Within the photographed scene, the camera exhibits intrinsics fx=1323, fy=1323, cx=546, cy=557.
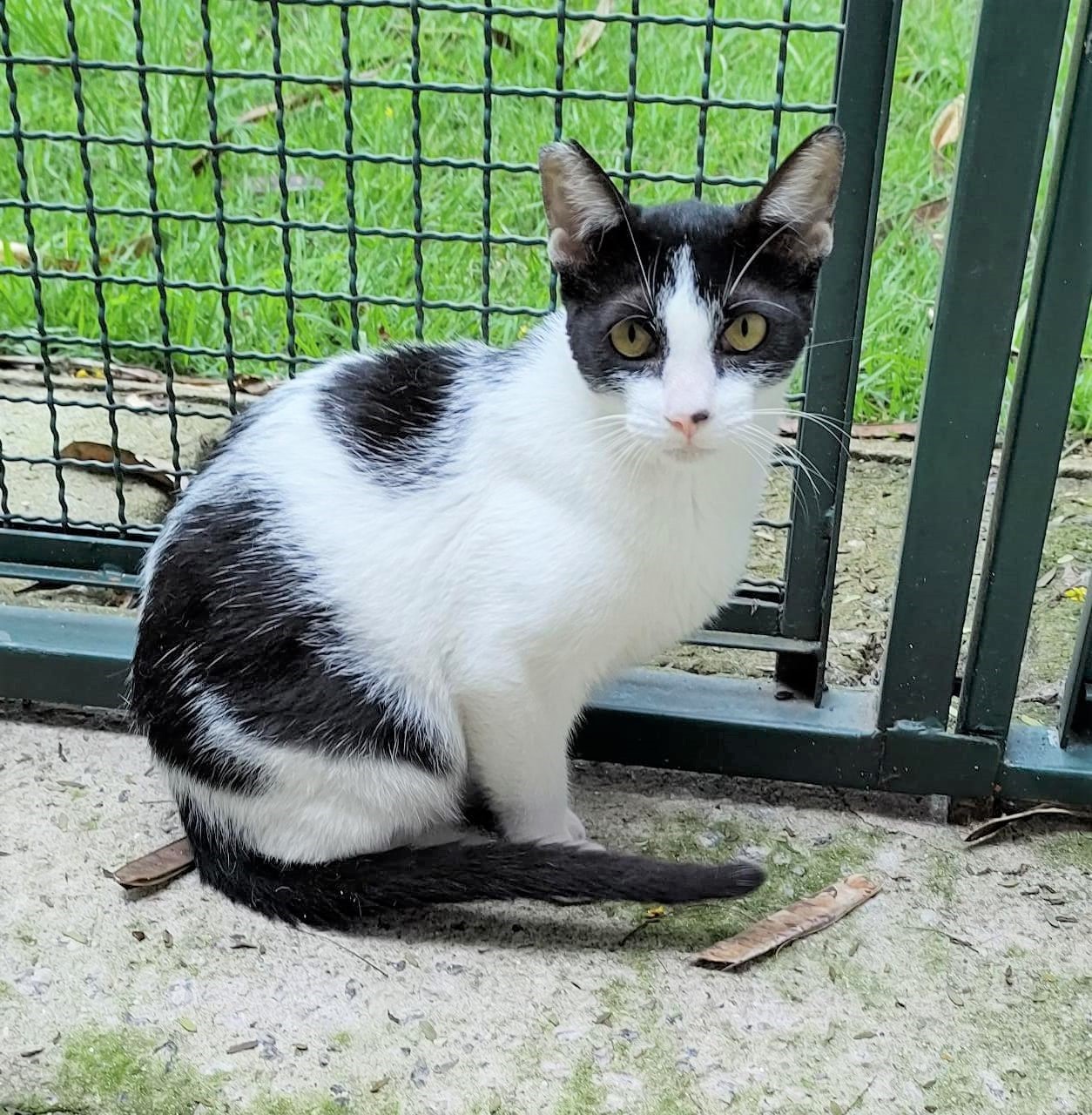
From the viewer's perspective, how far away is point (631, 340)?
4.21 feet

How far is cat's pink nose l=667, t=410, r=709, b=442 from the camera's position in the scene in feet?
4.04

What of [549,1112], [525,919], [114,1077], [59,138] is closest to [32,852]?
[114,1077]

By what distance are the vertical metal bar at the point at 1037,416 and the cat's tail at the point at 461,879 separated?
16.6 inches

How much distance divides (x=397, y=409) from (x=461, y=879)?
53 centimetres

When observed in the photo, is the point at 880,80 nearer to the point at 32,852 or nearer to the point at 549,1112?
the point at 549,1112

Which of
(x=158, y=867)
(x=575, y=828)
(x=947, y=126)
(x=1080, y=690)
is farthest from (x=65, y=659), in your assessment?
(x=947, y=126)

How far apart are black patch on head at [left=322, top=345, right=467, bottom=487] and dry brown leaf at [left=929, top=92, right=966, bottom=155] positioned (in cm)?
166

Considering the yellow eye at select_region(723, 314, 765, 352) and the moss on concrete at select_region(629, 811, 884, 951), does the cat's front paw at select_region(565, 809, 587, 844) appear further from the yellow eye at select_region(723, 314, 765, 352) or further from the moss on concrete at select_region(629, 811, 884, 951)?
the yellow eye at select_region(723, 314, 765, 352)

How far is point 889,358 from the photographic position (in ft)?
7.91

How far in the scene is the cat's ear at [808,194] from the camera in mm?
1218

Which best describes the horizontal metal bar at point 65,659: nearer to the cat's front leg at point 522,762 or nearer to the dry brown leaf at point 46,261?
the cat's front leg at point 522,762

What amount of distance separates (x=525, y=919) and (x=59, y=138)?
1106mm

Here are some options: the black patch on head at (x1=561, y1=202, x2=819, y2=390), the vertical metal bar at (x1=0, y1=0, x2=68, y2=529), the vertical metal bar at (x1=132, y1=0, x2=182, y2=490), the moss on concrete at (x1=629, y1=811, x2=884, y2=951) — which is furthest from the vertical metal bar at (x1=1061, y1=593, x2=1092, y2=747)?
the vertical metal bar at (x1=0, y1=0, x2=68, y2=529)

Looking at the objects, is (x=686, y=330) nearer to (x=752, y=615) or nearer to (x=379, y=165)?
(x=752, y=615)
